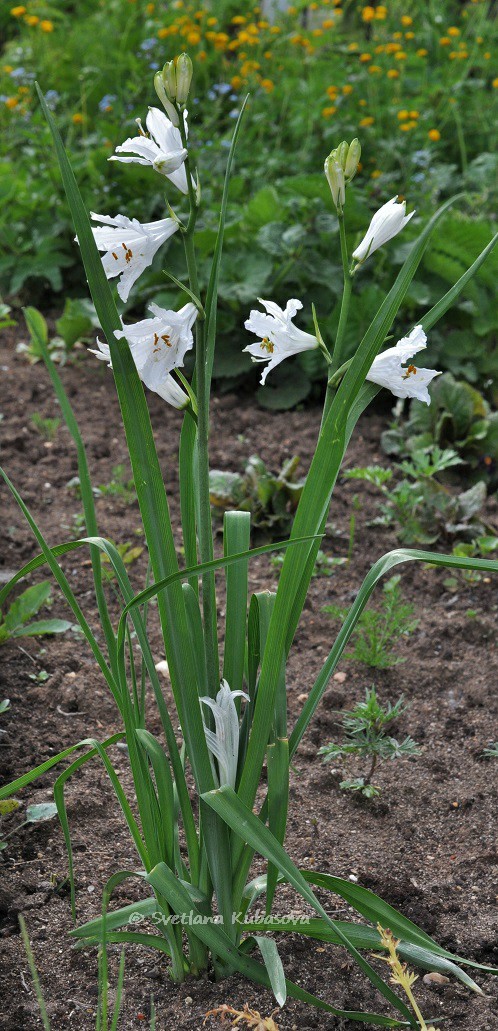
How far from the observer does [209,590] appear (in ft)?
4.36

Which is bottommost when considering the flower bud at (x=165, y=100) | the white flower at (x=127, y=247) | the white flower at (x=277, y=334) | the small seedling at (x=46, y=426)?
the small seedling at (x=46, y=426)

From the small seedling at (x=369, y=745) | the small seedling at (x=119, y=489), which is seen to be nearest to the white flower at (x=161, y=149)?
the small seedling at (x=369, y=745)

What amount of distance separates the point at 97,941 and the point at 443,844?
0.71 meters

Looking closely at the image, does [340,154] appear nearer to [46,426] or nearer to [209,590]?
[209,590]

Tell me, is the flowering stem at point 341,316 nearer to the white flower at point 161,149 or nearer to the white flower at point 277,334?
the white flower at point 277,334

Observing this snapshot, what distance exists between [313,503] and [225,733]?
34cm

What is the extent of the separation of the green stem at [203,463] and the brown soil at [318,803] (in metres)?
0.50

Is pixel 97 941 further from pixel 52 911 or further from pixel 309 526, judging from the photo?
pixel 309 526

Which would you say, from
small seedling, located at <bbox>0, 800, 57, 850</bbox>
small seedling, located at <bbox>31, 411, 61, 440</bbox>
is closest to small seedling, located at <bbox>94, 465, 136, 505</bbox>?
small seedling, located at <bbox>31, 411, 61, 440</bbox>

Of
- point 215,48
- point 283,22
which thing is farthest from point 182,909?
point 283,22

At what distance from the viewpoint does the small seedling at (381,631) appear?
2266mm

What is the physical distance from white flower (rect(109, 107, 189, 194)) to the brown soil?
1122mm

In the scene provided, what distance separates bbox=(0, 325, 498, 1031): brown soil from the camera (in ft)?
4.77

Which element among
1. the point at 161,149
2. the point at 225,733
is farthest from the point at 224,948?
the point at 161,149
